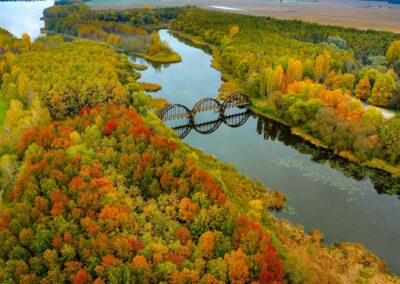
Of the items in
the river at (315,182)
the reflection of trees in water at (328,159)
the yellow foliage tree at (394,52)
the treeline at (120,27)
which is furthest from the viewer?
the treeline at (120,27)

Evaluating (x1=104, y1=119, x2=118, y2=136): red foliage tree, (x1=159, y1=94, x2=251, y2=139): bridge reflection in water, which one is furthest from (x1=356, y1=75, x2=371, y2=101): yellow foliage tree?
(x1=104, y1=119, x2=118, y2=136): red foliage tree

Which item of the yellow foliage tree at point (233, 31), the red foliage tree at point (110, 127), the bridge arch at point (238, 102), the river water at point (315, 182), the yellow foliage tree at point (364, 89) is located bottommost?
the river water at point (315, 182)

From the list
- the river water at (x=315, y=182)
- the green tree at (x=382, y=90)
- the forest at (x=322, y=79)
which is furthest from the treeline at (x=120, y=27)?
the green tree at (x=382, y=90)

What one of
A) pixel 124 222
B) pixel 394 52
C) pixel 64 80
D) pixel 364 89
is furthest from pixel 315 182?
pixel 394 52

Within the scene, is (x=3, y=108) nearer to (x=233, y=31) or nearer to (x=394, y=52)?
(x=233, y=31)

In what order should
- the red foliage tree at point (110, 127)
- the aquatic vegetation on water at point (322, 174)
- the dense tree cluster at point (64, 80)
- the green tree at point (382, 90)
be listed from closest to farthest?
the red foliage tree at point (110, 127)
the aquatic vegetation on water at point (322, 174)
the dense tree cluster at point (64, 80)
the green tree at point (382, 90)

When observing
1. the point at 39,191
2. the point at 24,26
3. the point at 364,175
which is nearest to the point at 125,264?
the point at 39,191

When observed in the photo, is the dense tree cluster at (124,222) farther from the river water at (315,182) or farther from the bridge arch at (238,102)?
the bridge arch at (238,102)

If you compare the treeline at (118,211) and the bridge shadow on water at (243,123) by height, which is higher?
the treeline at (118,211)
